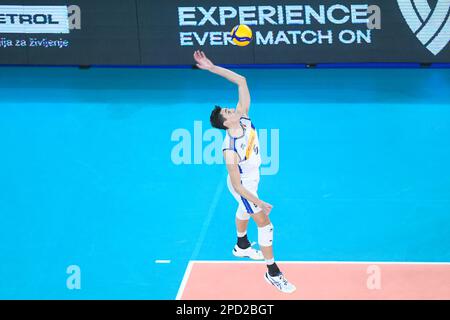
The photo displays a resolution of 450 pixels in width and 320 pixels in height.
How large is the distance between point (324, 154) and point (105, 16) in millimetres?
4125

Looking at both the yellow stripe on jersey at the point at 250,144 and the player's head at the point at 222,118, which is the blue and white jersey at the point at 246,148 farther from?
the player's head at the point at 222,118

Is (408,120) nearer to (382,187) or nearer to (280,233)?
(382,187)

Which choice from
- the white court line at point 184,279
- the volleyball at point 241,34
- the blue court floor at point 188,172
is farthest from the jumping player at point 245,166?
the volleyball at point 241,34

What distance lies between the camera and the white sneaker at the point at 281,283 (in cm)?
779

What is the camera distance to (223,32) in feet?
33.7

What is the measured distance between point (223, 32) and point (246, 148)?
3269 millimetres

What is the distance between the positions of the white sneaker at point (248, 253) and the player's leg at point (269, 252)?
29cm

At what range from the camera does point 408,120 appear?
9836 mm

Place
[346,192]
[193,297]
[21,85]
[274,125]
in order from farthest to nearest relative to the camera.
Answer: [21,85]
[274,125]
[346,192]
[193,297]

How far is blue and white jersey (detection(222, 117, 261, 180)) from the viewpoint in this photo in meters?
7.57

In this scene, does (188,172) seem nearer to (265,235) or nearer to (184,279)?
(184,279)

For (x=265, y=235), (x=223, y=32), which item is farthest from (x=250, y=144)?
(x=223, y=32)

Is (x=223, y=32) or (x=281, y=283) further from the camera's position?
(x=223, y=32)
